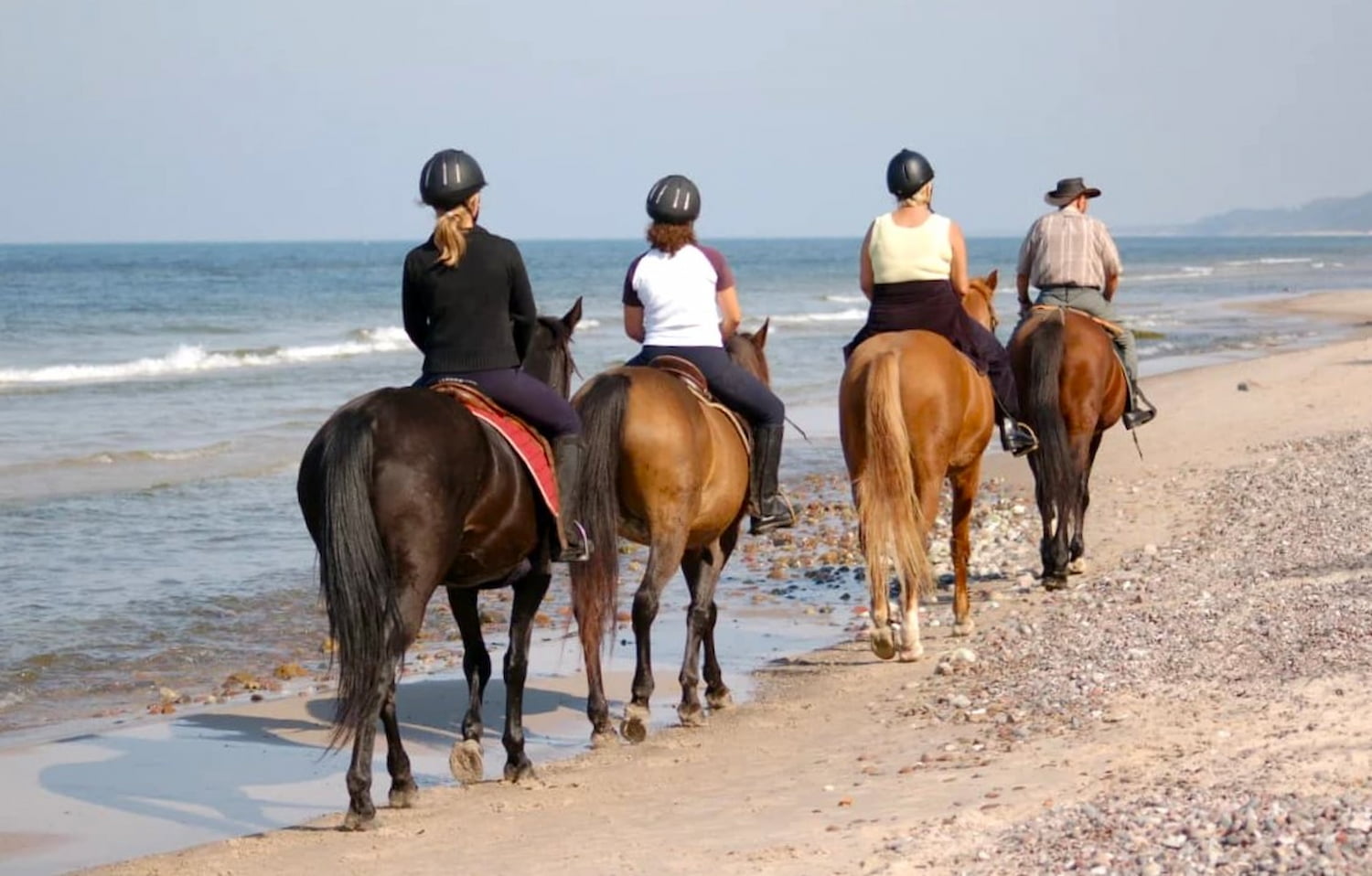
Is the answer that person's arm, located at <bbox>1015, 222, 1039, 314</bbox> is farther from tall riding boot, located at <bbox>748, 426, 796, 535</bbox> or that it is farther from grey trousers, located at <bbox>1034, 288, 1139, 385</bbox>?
tall riding boot, located at <bbox>748, 426, 796, 535</bbox>

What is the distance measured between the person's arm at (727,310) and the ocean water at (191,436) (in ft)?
11.6

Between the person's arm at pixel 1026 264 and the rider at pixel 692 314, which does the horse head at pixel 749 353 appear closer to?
the rider at pixel 692 314

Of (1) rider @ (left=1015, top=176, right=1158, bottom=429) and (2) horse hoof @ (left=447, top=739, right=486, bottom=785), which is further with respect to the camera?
(1) rider @ (left=1015, top=176, right=1158, bottom=429)

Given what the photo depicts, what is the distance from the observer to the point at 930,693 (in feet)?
29.2

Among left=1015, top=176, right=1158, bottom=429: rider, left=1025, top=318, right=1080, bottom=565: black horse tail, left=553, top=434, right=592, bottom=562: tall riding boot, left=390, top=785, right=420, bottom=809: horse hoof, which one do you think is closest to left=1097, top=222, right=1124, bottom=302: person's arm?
left=1015, top=176, right=1158, bottom=429: rider

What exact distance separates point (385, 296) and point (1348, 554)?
65.6 metres

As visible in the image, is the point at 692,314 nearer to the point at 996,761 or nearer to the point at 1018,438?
the point at 996,761

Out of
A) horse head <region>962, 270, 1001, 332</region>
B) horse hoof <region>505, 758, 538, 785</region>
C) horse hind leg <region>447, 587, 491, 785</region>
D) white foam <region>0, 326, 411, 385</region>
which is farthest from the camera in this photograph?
white foam <region>0, 326, 411, 385</region>

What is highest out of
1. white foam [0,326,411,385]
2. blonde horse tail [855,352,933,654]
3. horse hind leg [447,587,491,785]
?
blonde horse tail [855,352,933,654]

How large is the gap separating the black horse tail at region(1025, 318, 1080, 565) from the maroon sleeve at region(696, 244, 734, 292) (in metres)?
3.24

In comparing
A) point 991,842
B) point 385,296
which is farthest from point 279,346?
point 991,842

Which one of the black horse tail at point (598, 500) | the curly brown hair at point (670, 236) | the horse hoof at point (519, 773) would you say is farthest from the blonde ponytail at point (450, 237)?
the horse hoof at point (519, 773)

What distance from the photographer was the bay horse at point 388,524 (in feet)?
21.7

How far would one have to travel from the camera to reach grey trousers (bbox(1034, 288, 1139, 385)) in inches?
487
